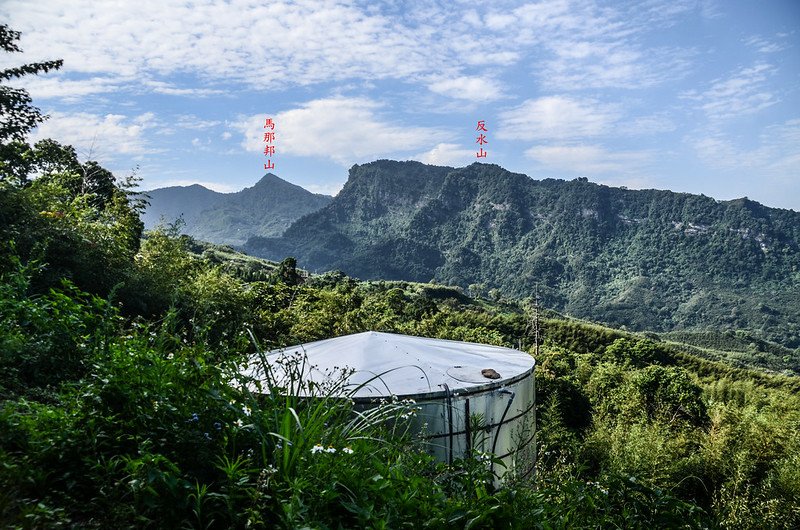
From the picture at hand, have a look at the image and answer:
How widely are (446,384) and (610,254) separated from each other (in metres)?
176

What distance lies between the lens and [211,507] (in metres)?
1.83

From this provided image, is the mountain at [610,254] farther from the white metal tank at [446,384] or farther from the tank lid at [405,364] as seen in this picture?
the white metal tank at [446,384]

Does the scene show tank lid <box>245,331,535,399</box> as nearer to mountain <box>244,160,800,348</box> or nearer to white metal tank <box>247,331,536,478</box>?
white metal tank <box>247,331,536,478</box>

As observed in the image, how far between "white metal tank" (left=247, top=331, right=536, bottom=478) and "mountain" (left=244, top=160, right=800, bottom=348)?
114m

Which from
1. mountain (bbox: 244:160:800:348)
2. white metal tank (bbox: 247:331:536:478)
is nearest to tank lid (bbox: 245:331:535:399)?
white metal tank (bbox: 247:331:536:478)

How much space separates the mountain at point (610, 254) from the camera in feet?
437

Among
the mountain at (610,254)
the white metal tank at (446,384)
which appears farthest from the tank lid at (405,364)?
the mountain at (610,254)

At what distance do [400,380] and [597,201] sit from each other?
7501 inches

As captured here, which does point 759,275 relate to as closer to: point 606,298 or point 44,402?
point 606,298

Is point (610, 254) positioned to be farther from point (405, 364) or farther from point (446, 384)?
point (446, 384)

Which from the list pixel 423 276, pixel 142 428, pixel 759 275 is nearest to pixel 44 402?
pixel 142 428

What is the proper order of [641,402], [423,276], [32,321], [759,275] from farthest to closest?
[423,276] < [759,275] < [641,402] < [32,321]

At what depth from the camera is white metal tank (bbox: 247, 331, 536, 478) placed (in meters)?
5.71

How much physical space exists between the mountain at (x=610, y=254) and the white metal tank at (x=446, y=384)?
375 ft
